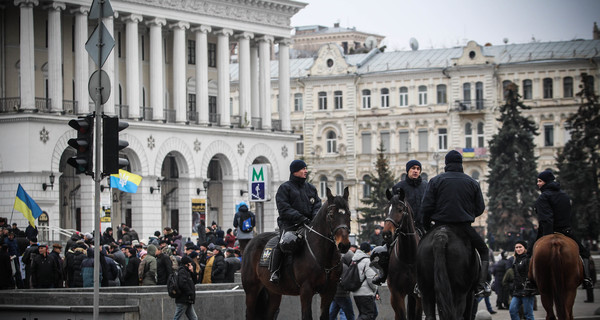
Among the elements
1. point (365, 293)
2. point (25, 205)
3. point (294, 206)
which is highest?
point (294, 206)

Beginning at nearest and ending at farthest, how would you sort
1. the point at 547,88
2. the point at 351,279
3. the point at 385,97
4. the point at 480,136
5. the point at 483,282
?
the point at 483,282
the point at 351,279
the point at 547,88
the point at 480,136
the point at 385,97

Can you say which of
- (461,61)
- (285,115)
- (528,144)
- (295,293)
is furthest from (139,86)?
(295,293)

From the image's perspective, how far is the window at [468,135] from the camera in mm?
93750

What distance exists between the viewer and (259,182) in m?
28.5

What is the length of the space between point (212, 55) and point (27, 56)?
17.0 m

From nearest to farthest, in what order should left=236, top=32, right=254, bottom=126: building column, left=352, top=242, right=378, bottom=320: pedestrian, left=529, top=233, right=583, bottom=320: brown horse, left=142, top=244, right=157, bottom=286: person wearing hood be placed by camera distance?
left=529, top=233, right=583, bottom=320: brown horse → left=352, top=242, right=378, bottom=320: pedestrian → left=142, top=244, right=157, bottom=286: person wearing hood → left=236, top=32, right=254, bottom=126: building column

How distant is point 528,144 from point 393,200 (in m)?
65.5

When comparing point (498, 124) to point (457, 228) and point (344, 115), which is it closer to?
point (344, 115)

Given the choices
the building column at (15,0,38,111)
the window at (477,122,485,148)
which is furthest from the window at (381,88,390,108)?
the building column at (15,0,38,111)

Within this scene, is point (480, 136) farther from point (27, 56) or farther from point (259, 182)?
point (259, 182)

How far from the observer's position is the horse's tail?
14320 mm

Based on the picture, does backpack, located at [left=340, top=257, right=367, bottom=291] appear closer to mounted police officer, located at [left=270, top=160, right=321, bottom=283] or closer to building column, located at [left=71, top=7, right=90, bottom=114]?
mounted police officer, located at [left=270, top=160, right=321, bottom=283]

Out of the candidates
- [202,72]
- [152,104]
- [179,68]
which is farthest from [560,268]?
[202,72]

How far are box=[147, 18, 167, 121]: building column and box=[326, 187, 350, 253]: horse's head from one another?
164 ft
